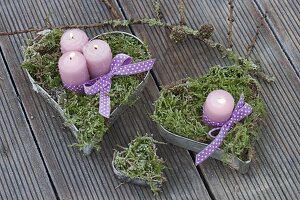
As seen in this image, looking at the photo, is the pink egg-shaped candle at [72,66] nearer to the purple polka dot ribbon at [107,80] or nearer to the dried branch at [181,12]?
the purple polka dot ribbon at [107,80]

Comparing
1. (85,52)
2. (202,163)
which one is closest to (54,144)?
(85,52)

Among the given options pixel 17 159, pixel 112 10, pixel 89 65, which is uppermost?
pixel 112 10

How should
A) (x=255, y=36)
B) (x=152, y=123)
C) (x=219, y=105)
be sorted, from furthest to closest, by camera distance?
1. (x=255, y=36)
2. (x=152, y=123)
3. (x=219, y=105)

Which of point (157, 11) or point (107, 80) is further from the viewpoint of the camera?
A: point (157, 11)

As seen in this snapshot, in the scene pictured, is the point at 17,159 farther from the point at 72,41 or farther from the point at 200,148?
the point at 200,148

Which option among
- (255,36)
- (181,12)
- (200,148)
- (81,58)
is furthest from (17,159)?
(255,36)

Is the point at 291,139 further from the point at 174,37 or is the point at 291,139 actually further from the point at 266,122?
the point at 174,37
